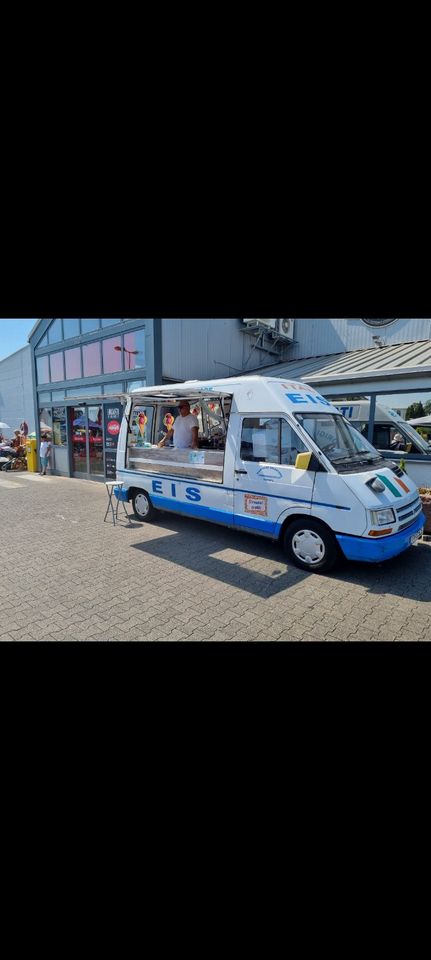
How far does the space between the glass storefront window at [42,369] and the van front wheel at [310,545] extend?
40.4 ft

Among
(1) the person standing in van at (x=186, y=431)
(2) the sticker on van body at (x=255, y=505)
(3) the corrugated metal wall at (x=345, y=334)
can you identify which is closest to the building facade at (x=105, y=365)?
(3) the corrugated metal wall at (x=345, y=334)

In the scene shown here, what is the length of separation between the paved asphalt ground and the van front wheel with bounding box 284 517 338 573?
0.52 ft

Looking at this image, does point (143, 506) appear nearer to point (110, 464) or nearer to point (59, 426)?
point (110, 464)

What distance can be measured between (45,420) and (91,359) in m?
3.82

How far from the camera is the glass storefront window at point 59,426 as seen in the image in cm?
1393

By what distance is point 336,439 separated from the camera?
220 inches

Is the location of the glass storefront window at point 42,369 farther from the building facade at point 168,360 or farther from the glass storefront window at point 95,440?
the glass storefront window at point 95,440

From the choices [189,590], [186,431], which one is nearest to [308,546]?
[189,590]

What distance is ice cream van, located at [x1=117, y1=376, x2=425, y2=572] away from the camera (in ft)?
15.6

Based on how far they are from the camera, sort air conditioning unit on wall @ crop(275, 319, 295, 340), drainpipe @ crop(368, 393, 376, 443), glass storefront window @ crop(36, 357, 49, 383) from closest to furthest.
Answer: drainpipe @ crop(368, 393, 376, 443)
glass storefront window @ crop(36, 357, 49, 383)
air conditioning unit on wall @ crop(275, 319, 295, 340)

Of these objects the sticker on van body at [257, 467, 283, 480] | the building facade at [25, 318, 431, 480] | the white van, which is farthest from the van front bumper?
the building facade at [25, 318, 431, 480]

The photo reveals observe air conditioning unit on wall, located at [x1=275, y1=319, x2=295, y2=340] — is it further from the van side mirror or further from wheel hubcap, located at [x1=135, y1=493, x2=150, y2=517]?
the van side mirror
